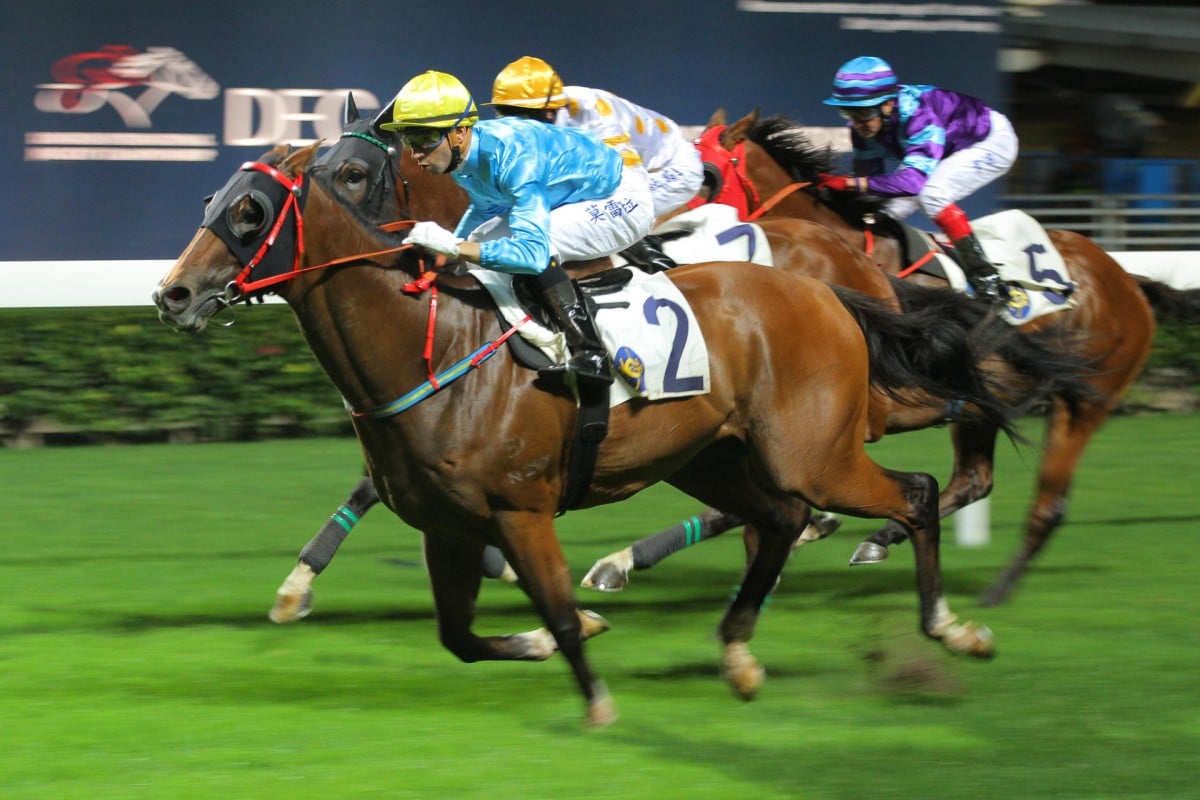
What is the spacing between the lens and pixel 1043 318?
20.2ft

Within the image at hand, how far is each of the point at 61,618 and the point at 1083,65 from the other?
Answer: 43.4 feet

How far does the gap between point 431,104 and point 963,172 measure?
314 cm

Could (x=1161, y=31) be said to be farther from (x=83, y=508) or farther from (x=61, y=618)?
(x=61, y=618)

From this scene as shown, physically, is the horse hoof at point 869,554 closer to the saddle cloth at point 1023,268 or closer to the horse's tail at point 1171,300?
the saddle cloth at point 1023,268

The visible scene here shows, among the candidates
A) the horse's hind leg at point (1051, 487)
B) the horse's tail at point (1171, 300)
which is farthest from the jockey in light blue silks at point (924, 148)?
the horse's tail at point (1171, 300)

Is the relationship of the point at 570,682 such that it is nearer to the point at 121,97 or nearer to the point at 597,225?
the point at 597,225

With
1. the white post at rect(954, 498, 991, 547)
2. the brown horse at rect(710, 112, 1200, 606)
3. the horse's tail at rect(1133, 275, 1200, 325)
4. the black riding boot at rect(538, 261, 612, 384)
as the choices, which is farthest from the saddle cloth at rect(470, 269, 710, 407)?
the horse's tail at rect(1133, 275, 1200, 325)

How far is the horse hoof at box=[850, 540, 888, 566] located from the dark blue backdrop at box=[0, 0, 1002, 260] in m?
5.05

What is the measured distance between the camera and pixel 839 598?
5.82 metres

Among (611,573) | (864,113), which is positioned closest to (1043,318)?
(864,113)

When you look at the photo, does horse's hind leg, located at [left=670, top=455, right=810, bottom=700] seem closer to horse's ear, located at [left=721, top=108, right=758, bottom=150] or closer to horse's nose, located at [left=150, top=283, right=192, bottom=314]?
horse's nose, located at [left=150, top=283, right=192, bottom=314]

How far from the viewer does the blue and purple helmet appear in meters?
5.99

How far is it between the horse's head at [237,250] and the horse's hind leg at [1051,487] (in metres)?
3.05

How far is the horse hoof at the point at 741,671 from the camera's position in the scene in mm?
4430
